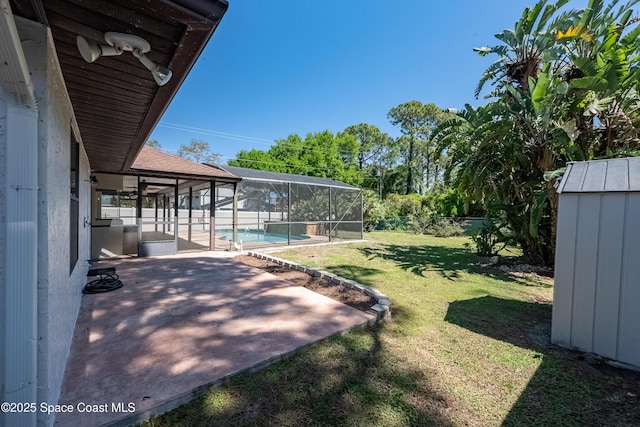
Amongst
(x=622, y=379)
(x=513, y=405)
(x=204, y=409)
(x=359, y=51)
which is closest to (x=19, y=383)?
(x=204, y=409)

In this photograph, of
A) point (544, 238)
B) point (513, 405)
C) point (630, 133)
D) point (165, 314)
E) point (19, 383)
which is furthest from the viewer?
point (544, 238)

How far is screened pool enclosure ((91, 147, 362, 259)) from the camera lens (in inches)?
321

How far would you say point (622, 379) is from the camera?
248cm

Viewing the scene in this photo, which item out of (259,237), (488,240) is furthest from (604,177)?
(259,237)

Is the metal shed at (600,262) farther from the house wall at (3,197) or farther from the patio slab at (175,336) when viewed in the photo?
the house wall at (3,197)

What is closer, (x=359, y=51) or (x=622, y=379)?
(x=622, y=379)

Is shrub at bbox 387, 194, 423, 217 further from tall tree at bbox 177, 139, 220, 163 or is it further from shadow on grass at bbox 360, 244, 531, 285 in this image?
tall tree at bbox 177, 139, 220, 163

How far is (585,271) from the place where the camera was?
2.91 meters

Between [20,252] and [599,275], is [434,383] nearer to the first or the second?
[599,275]

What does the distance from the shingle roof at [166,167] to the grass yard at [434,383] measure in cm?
708

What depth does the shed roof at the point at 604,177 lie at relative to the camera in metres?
2.74

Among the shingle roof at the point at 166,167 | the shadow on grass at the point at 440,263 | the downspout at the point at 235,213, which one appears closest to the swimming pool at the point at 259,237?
the downspout at the point at 235,213

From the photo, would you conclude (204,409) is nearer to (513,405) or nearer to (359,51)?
(513,405)

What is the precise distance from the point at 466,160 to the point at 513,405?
7.34m
